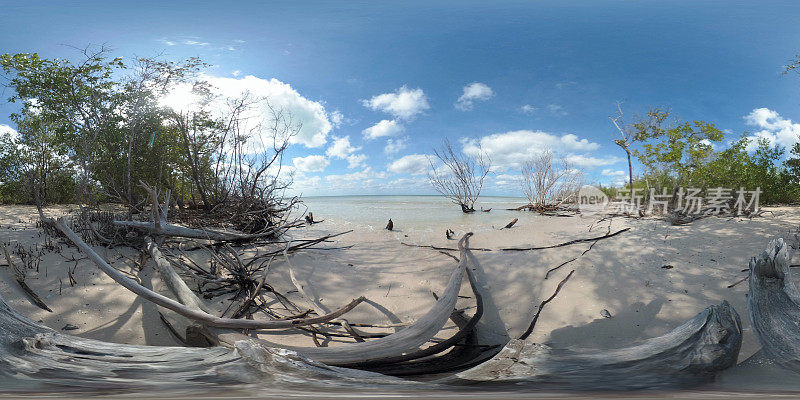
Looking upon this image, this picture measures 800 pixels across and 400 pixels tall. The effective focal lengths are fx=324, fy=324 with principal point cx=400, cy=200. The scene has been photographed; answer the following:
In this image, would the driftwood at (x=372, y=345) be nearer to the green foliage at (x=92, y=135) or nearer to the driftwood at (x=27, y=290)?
the driftwood at (x=27, y=290)

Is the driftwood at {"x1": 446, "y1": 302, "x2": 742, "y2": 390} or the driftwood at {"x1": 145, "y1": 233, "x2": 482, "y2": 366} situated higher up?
the driftwood at {"x1": 446, "y1": 302, "x2": 742, "y2": 390}

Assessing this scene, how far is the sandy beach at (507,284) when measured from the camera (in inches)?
102

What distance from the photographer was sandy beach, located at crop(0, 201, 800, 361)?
2.59 meters

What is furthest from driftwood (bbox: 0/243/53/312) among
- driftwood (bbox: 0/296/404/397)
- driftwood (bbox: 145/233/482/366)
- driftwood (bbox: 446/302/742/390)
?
driftwood (bbox: 446/302/742/390)

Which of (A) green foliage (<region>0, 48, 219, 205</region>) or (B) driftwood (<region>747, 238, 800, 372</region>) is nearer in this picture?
(B) driftwood (<region>747, 238, 800, 372</region>)

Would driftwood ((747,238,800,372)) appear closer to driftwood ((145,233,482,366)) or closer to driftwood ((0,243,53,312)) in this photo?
driftwood ((145,233,482,366))

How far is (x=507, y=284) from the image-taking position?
3754 millimetres

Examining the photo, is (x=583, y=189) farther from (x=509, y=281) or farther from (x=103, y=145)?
(x=103, y=145)

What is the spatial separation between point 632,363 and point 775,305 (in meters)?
1.21

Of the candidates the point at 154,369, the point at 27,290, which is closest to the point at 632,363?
the point at 154,369

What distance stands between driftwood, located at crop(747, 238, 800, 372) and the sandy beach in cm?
25

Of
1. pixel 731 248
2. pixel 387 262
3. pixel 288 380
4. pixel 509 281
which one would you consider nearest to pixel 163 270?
pixel 288 380

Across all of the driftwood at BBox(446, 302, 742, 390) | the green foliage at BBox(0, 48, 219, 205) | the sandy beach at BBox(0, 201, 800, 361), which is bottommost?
the sandy beach at BBox(0, 201, 800, 361)

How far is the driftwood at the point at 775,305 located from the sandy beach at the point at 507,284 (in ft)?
0.82
